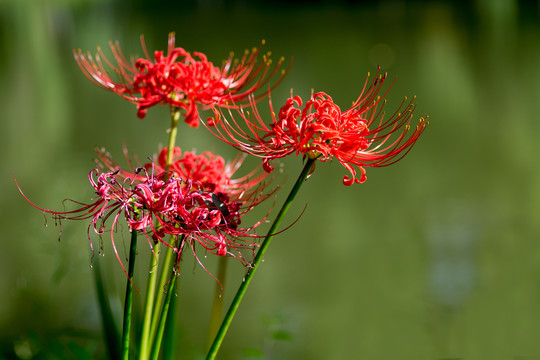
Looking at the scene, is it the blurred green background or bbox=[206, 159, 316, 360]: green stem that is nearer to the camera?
bbox=[206, 159, 316, 360]: green stem

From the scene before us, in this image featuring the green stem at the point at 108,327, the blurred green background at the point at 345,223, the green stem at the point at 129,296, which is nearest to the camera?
the green stem at the point at 129,296

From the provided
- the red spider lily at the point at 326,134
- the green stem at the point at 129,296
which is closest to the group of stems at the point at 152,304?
the green stem at the point at 129,296

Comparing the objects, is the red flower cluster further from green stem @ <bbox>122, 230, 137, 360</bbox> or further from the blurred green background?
the blurred green background

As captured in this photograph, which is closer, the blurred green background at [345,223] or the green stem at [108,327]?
the green stem at [108,327]

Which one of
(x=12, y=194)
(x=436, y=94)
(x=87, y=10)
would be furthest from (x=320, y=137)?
(x=87, y=10)

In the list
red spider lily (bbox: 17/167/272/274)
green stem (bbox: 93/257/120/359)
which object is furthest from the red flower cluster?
green stem (bbox: 93/257/120/359)

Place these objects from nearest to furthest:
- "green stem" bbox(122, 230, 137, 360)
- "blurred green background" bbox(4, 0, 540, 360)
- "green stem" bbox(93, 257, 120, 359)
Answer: "green stem" bbox(122, 230, 137, 360) → "green stem" bbox(93, 257, 120, 359) → "blurred green background" bbox(4, 0, 540, 360)

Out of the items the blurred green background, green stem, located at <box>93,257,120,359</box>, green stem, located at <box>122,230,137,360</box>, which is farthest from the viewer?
the blurred green background

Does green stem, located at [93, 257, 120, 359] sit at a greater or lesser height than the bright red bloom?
lesser

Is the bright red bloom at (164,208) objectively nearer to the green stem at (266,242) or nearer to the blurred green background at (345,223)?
the green stem at (266,242)

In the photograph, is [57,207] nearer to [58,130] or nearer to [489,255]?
[58,130]
